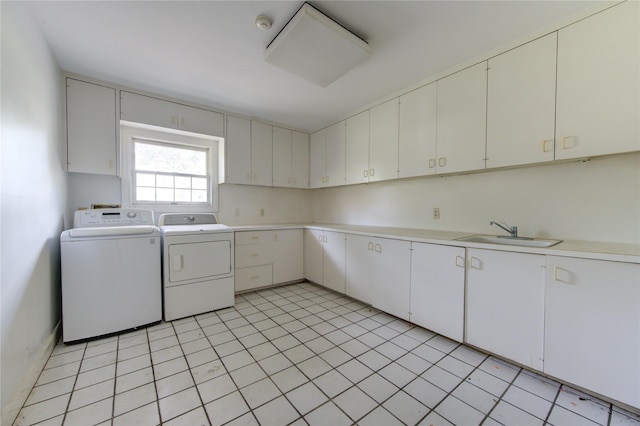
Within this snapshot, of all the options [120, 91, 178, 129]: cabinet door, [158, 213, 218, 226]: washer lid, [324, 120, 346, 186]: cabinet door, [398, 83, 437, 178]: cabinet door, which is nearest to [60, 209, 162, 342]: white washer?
[158, 213, 218, 226]: washer lid

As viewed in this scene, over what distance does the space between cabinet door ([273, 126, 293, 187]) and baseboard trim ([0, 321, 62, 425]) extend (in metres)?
2.82

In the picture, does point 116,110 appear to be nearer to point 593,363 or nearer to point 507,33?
point 507,33

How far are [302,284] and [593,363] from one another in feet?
9.67

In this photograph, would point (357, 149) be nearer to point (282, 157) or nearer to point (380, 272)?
point (282, 157)

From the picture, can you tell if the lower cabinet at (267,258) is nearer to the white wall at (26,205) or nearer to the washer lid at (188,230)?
the washer lid at (188,230)

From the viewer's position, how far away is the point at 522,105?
195cm

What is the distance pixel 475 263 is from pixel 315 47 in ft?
6.81

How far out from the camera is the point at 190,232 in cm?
264

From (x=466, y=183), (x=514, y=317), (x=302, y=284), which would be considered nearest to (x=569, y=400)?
(x=514, y=317)

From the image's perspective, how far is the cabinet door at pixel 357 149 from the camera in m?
3.26

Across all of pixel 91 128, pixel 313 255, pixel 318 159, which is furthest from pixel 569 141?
pixel 91 128

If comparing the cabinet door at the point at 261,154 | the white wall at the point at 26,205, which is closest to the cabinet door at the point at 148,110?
the white wall at the point at 26,205

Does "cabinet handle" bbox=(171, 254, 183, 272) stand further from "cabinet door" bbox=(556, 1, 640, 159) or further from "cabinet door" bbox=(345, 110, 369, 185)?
"cabinet door" bbox=(556, 1, 640, 159)

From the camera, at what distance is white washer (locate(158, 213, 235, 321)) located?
99.9 inches
